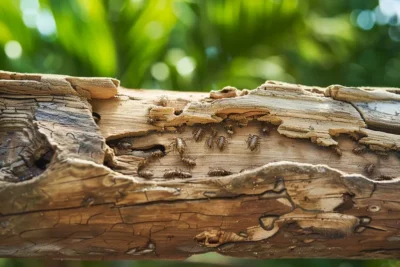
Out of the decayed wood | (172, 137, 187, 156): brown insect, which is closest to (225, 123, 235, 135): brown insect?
the decayed wood

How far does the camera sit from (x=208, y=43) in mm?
2404

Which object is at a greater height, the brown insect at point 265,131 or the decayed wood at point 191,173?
the brown insect at point 265,131

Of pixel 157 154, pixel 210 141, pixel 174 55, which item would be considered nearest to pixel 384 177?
pixel 210 141

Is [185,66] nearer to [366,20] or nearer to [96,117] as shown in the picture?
[366,20]

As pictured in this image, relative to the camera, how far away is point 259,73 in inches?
102

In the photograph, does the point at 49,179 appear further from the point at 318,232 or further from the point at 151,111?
the point at 318,232

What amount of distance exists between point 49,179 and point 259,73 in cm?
187

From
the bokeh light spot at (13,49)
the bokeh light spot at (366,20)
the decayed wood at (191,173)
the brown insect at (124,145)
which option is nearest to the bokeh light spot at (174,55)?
the bokeh light spot at (13,49)

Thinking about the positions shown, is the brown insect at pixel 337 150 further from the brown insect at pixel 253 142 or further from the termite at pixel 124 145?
the termite at pixel 124 145

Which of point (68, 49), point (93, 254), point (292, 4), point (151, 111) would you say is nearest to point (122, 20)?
point (68, 49)

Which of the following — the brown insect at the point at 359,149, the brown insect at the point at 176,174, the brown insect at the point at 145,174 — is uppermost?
the brown insect at the point at 359,149

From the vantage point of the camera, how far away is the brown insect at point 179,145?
1024 mm

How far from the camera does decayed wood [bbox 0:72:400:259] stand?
2.97ft

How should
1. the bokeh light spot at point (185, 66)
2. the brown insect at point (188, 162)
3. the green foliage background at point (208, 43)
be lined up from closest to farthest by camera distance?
the brown insect at point (188, 162), the green foliage background at point (208, 43), the bokeh light spot at point (185, 66)
